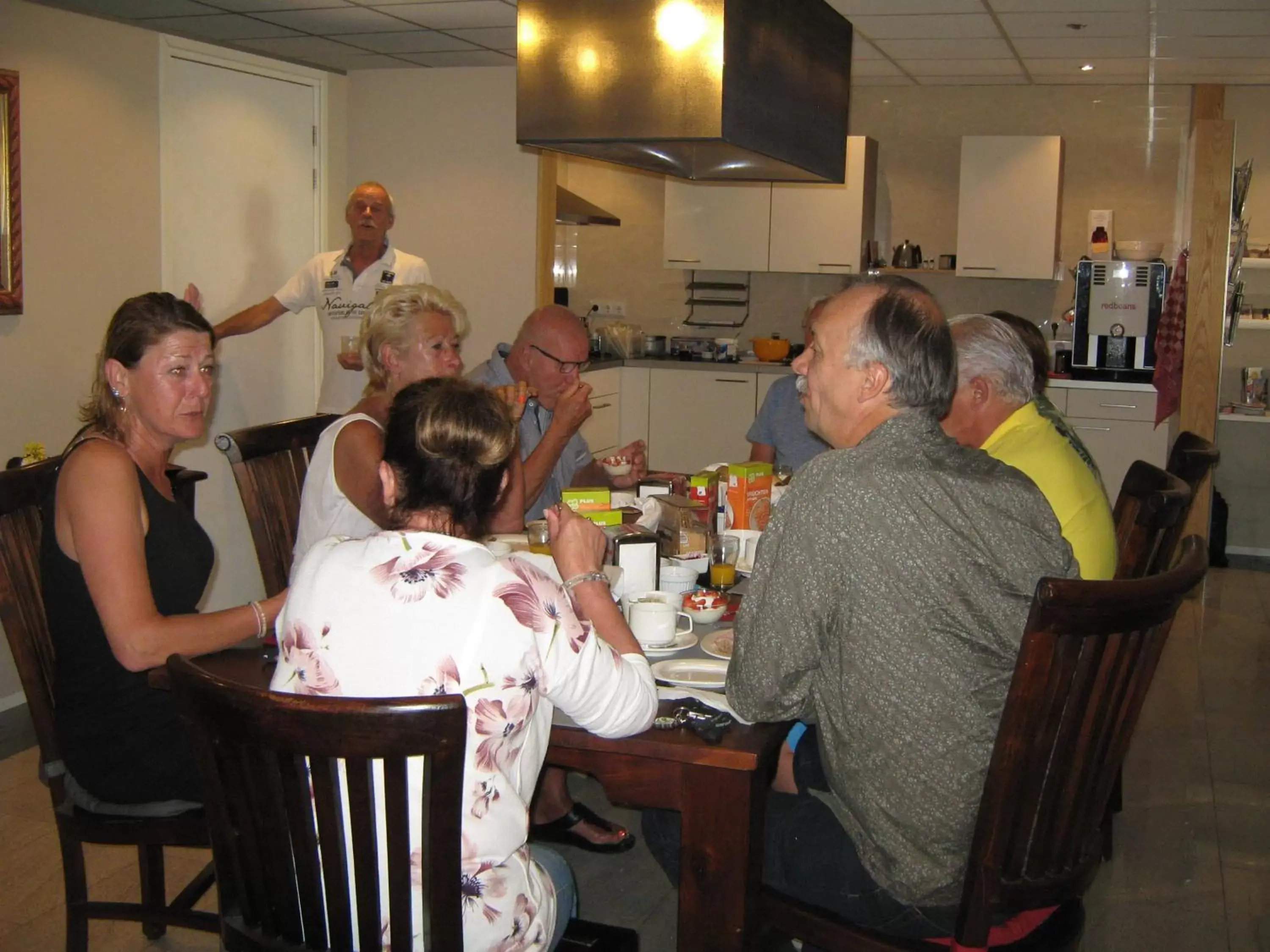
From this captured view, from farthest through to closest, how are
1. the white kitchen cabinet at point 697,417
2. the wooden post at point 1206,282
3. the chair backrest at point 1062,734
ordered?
the white kitchen cabinet at point 697,417
the wooden post at point 1206,282
the chair backrest at point 1062,734

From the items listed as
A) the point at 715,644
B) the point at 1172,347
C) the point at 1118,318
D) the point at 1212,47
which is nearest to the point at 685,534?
the point at 715,644

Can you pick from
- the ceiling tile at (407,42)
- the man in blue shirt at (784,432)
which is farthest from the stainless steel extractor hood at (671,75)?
the ceiling tile at (407,42)

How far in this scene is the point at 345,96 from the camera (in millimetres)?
5148

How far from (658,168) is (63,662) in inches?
60.3

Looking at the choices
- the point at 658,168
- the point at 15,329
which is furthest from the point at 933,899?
the point at 15,329

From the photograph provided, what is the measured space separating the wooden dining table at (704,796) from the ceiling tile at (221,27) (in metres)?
4.55

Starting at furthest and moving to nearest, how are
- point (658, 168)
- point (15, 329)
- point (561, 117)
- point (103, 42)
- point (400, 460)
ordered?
point (103, 42), point (15, 329), point (658, 168), point (561, 117), point (400, 460)

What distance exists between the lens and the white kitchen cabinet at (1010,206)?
6230 mm

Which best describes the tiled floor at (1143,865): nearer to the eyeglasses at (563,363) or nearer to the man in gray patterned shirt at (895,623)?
the man in gray patterned shirt at (895,623)

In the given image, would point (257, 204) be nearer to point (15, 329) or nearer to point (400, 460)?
point (15, 329)

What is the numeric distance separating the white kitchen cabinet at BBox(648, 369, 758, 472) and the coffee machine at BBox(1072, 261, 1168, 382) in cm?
172

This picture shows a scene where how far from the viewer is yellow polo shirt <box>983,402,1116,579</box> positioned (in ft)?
7.29

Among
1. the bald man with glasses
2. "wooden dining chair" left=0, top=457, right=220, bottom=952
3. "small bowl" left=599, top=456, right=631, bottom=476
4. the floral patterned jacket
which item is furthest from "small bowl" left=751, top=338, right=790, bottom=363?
the floral patterned jacket

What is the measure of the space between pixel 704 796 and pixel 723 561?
37.3 inches
